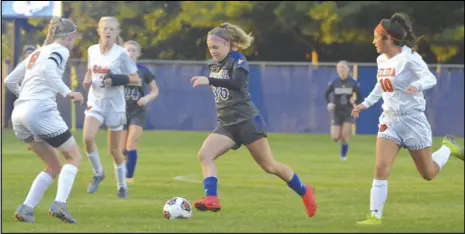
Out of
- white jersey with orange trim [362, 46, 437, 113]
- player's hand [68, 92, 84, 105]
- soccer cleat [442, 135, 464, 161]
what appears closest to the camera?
player's hand [68, 92, 84, 105]

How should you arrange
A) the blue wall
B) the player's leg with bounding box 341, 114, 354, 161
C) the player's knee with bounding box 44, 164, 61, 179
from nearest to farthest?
the player's knee with bounding box 44, 164, 61, 179
the player's leg with bounding box 341, 114, 354, 161
the blue wall

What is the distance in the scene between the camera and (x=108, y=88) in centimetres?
1493

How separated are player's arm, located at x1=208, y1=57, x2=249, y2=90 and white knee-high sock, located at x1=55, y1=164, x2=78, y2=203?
152cm

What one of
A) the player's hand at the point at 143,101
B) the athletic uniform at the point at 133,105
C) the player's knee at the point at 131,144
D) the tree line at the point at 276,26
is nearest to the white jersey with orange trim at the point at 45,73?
the player's hand at the point at 143,101

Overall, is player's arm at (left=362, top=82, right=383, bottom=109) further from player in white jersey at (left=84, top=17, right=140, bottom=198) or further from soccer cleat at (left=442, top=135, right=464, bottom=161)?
player in white jersey at (left=84, top=17, right=140, bottom=198)

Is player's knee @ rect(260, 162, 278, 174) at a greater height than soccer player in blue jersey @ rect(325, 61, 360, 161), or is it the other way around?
player's knee @ rect(260, 162, 278, 174)

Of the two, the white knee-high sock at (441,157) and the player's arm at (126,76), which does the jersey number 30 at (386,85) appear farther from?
the player's arm at (126,76)

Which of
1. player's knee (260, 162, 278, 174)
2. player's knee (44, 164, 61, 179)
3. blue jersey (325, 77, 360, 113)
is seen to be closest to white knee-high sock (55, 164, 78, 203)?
player's knee (44, 164, 61, 179)

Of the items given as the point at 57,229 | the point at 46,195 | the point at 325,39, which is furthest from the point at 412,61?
the point at 325,39

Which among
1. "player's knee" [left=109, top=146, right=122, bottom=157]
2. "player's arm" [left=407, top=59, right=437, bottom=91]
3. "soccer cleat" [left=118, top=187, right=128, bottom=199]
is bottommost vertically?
"soccer cleat" [left=118, top=187, right=128, bottom=199]

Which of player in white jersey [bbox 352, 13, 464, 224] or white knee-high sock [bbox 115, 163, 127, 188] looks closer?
player in white jersey [bbox 352, 13, 464, 224]

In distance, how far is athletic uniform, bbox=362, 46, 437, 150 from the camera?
11969mm

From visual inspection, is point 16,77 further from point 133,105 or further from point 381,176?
point 133,105

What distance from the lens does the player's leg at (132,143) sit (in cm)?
1727
